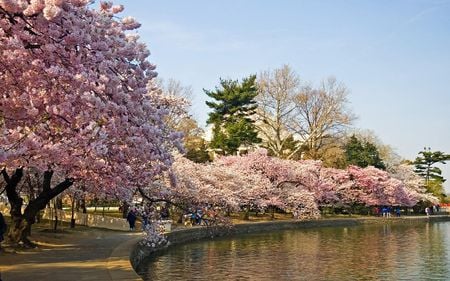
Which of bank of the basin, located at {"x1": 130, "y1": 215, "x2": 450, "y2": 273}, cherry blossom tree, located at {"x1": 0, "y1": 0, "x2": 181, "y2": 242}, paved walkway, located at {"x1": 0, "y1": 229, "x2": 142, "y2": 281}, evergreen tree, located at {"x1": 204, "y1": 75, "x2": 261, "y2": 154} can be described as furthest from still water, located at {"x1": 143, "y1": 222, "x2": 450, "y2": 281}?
evergreen tree, located at {"x1": 204, "y1": 75, "x2": 261, "y2": 154}

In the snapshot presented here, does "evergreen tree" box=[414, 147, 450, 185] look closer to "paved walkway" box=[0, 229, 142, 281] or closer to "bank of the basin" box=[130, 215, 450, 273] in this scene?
"bank of the basin" box=[130, 215, 450, 273]

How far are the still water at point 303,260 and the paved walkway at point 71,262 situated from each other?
6.15 ft

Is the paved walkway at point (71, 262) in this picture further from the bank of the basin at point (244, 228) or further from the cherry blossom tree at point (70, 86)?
the cherry blossom tree at point (70, 86)

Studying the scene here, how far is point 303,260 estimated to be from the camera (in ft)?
73.7

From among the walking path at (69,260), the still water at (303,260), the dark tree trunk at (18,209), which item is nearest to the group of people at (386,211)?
the still water at (303,260)

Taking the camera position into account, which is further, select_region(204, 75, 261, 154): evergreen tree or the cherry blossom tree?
select_region(204, 75, 261, 154): evergreen tree

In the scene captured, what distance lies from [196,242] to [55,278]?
57.5 ft

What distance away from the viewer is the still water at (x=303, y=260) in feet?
60.4

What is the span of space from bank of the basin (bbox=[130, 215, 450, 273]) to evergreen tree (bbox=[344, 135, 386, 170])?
379 inches

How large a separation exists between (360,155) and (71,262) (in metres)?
52.1

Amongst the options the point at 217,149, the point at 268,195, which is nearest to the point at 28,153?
the point at 268,195

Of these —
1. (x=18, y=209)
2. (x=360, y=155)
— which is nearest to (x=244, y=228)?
(x=18, y=209)

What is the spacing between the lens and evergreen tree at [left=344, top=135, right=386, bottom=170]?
62.8 metres

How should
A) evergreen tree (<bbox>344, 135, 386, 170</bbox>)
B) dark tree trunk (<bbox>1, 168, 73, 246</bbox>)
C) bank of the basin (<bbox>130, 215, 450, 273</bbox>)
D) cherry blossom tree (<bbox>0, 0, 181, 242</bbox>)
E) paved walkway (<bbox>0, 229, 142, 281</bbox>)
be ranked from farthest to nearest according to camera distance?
evergreen tree (<bbox>344, 135, 386, 170</bbox>) < bank of the basin (<bbox>130, 215, 450, 273</bbox>) < dark tree trunk (<bbox>1, 168, 73, 246</bbox>) < paved walkway (<bbox>0, 229, 142, 281</bbox>) < cherry blossom tree (<bbox>0, 0, 181, 242</bbox>)
